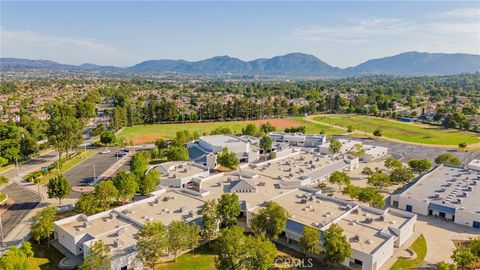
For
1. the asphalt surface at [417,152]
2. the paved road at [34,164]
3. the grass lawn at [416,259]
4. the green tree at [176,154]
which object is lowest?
the grass lawn at [416,259]

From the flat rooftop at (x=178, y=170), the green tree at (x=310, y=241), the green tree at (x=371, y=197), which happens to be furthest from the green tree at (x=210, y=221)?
the green tree at (x=371, y=197)

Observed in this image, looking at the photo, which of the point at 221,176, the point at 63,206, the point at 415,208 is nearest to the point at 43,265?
the point at 63,206

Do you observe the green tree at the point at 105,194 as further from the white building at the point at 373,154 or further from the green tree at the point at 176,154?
the white building at the point at 373,154

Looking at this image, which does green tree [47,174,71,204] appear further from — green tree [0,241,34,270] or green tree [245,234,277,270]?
green tree [245,234,277,270]

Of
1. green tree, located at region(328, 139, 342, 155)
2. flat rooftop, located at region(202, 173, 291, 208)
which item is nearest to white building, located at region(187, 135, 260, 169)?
flat rooftop, located at region(202, 173, 291, 208)

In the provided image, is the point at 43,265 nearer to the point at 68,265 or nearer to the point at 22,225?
the point at 68,265
